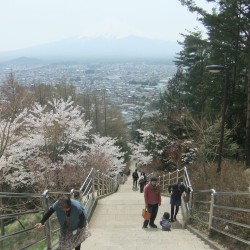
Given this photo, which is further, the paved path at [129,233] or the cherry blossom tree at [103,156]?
the cherry blossom tree at [103,156]

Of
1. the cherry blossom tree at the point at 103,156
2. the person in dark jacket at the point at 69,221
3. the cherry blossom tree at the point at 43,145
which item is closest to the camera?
the person in dark jacket at the point at 69,221

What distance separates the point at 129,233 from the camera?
30.4 feet

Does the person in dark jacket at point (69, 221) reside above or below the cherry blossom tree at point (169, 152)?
above

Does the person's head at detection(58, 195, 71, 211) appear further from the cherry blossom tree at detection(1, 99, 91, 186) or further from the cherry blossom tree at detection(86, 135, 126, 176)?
the cherry blossom tree at detection(86, 135, 126, 176)

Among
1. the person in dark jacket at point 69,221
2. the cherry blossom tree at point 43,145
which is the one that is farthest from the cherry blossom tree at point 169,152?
the person in dark jacket at point 69,221

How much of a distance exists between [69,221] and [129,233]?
12.1ft

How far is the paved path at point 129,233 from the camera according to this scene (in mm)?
7926

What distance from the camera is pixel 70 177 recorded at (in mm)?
22297

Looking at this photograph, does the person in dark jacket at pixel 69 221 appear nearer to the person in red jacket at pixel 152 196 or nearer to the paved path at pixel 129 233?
the paved path at pixel 129 233

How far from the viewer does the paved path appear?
793 cm

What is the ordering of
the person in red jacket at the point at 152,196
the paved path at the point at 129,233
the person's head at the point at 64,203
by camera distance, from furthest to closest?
the person in red jacket at the point at 152,196 < the paved path at the point at 129,233 < the person's head at the point at 64,203

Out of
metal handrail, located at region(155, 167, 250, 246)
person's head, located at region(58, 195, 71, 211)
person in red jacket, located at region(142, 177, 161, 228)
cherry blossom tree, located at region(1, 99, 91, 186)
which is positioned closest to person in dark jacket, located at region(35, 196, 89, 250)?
person's head, located at region(58, 195, 71, 211)

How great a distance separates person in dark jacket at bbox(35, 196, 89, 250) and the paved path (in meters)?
1.79

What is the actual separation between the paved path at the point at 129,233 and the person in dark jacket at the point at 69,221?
1.79m
